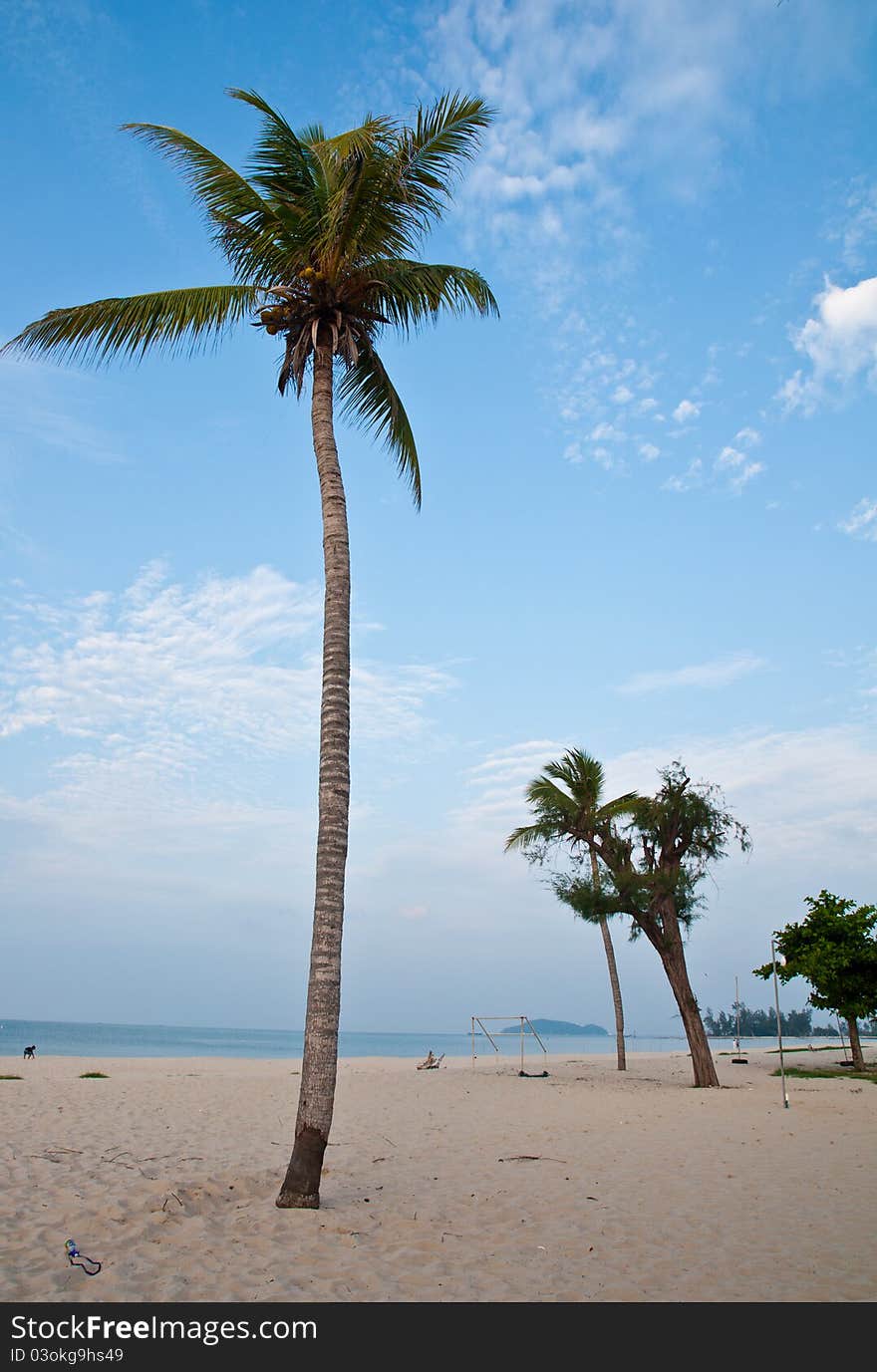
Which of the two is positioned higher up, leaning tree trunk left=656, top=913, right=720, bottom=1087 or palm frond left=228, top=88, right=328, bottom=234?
palm frond left=228, top=88, right=328, bottom=234

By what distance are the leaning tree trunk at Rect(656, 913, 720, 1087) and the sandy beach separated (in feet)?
20.7

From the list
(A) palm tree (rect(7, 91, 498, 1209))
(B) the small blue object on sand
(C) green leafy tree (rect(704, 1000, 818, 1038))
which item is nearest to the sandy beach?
(B) the small blue object on sand

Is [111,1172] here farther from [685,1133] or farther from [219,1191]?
[685,1133]

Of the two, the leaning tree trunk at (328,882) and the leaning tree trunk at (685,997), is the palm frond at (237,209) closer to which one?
the leaning tree trunk at (328,882)

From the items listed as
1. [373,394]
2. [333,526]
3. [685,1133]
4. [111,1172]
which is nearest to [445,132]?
[373,394]

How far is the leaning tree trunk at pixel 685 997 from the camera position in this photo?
21.5 m

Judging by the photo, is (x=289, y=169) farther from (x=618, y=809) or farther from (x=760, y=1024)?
(x=760, y=1024)

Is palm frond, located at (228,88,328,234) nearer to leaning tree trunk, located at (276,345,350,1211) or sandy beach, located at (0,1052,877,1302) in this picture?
leaning tree trunk, located at (276,345,350,1211)

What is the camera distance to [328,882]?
7.64m

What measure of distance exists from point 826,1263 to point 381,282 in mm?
9708

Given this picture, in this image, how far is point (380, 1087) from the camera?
2083cm

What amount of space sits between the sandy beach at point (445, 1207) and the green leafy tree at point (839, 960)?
10.2 metres

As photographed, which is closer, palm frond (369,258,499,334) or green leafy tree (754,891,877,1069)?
palm frond (369,258,499,334)

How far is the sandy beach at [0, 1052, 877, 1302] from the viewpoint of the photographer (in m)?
5.40
